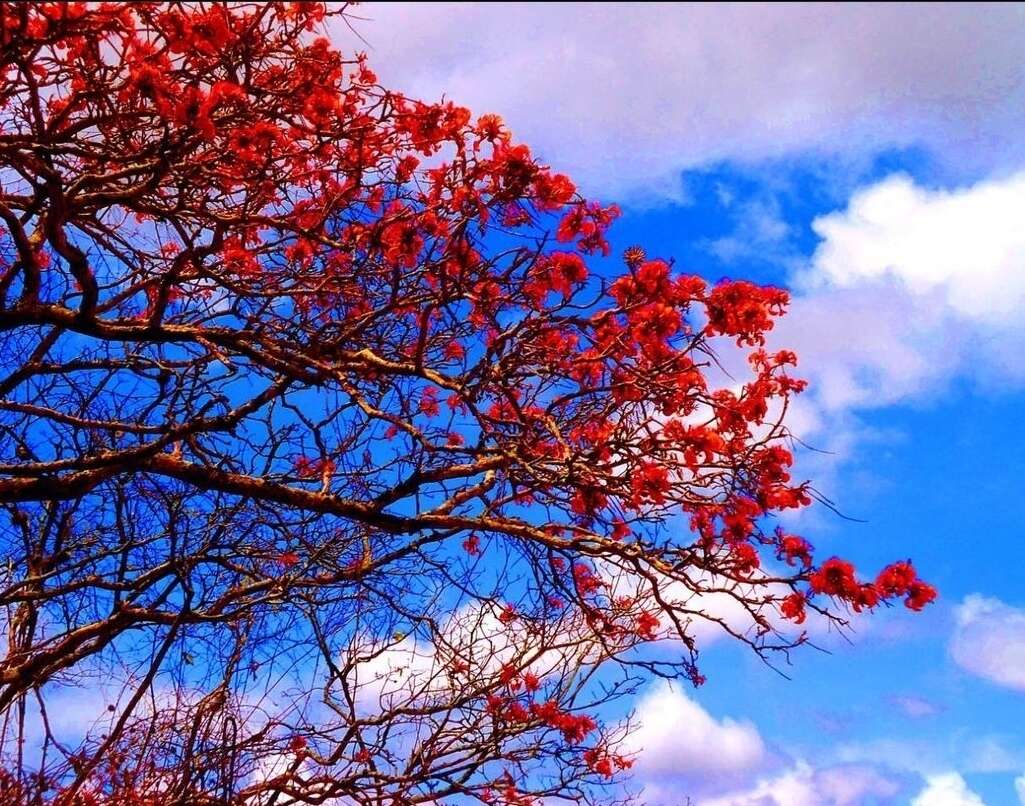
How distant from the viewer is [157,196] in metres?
Answer: 5.74

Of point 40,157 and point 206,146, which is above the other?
point 206,146

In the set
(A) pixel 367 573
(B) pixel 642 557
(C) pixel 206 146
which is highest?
(C) pixel 206 146

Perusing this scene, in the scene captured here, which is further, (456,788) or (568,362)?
(456,788)

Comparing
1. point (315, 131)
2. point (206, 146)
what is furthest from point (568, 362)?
point (206, 146)

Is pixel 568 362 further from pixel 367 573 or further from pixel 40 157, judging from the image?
pixel 40 157

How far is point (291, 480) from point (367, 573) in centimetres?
79

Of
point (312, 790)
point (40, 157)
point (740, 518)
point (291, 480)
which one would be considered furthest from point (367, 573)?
point (40, 157)

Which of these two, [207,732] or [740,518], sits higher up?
[740,518]

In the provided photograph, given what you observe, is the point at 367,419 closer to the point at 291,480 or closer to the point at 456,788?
the point at 291,480

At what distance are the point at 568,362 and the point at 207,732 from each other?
2.55m

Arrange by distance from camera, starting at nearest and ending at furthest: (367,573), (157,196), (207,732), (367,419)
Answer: (207,732), (157,196), (367,419), (367,573)

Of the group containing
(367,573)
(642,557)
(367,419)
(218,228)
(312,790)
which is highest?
(218,228)

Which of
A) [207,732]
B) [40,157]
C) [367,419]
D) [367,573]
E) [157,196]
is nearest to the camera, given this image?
[40,157]

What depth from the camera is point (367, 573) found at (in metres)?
6.55
